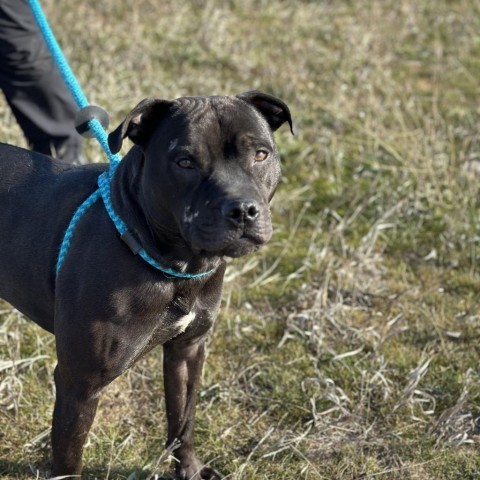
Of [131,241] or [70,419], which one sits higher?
[131,241]

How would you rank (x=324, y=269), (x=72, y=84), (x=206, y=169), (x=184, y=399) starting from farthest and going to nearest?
1. (x=324, y=269)
2. (x=72, y=84)
3. (x=184, y=399)
4. (x=206, y=169)

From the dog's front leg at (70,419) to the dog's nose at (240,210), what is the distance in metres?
0.93

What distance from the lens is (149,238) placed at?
10.8 feet

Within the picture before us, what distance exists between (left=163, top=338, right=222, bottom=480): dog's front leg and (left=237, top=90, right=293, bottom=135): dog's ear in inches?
40.6

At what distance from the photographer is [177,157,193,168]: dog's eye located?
3.20 metres

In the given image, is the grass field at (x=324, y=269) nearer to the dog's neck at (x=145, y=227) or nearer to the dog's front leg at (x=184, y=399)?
the dog's front leg at (x=184, y=399)

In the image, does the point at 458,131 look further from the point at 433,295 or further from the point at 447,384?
the point at 447,384

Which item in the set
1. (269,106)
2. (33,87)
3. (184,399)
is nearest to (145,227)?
(269,106)

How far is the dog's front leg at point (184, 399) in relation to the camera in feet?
12.7

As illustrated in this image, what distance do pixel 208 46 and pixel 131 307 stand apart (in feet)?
18.3

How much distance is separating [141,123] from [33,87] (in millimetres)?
2274

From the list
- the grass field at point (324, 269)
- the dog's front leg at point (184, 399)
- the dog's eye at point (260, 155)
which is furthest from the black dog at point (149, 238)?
the grass field at point (324, 269)

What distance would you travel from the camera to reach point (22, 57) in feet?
16.9

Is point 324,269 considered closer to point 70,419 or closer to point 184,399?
point 184,399
